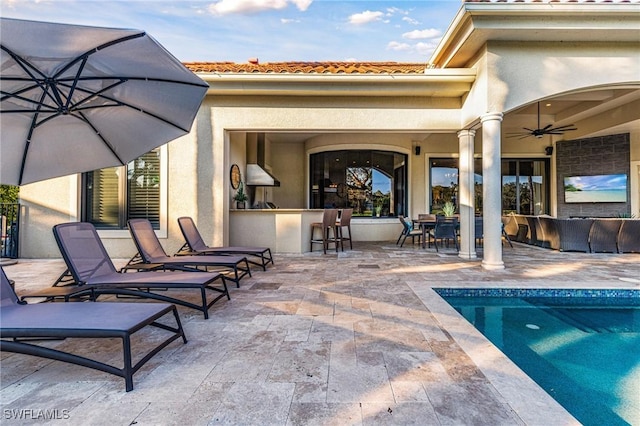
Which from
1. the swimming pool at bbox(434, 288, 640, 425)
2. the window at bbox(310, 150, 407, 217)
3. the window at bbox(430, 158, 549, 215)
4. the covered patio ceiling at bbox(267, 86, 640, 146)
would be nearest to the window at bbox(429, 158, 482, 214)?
the window at bbox(430, 158, 549, 215)

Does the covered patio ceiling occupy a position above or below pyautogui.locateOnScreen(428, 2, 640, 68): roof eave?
below

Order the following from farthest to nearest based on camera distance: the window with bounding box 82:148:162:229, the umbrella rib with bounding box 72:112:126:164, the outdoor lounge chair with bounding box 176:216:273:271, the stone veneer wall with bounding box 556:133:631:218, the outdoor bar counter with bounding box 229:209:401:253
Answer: the stone veneer wall with bounding box 556:133:631:218 → the outdoor bar counter with bounding box 229:209:401:253 → the window with bounding box 82:148:162:229 → the outdoor lounge chair with bounding box 176:216:273:271 → the umbrella rib with bounding box 72:112:126:164

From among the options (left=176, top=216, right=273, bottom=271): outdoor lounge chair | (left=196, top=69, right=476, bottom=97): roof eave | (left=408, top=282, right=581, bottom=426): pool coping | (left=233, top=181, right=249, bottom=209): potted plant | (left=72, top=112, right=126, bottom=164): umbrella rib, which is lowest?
(left=408, top=282, right=581, bottom=426): pool coping

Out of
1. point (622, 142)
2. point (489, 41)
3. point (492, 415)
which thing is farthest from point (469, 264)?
point (622, 142)

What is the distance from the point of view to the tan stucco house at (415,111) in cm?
541

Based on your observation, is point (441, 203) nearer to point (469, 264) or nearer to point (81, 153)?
point (469, 264)

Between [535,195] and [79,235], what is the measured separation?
12999 mm

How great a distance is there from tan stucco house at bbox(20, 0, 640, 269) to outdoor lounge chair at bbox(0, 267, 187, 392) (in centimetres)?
439

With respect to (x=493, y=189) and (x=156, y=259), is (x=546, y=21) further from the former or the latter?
(x=156, y=259)

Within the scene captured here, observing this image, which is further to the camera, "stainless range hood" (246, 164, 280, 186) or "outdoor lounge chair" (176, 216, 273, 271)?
"stainless range hood" (246, 164, 280, 186)

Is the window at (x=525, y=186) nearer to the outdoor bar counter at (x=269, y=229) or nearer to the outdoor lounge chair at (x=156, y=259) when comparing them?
the outdoor bar counter at (x=269, y=229)

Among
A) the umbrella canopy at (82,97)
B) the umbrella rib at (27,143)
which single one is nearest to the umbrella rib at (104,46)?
the umbrella canopy at (82,97)

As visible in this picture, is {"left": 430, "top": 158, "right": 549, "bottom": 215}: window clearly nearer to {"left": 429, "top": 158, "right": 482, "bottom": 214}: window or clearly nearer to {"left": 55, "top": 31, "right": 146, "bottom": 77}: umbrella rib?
{"left": 429, "top": 158, "right": 482, "bottom": 214}: window

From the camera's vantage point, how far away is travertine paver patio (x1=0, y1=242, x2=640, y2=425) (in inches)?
66.8
